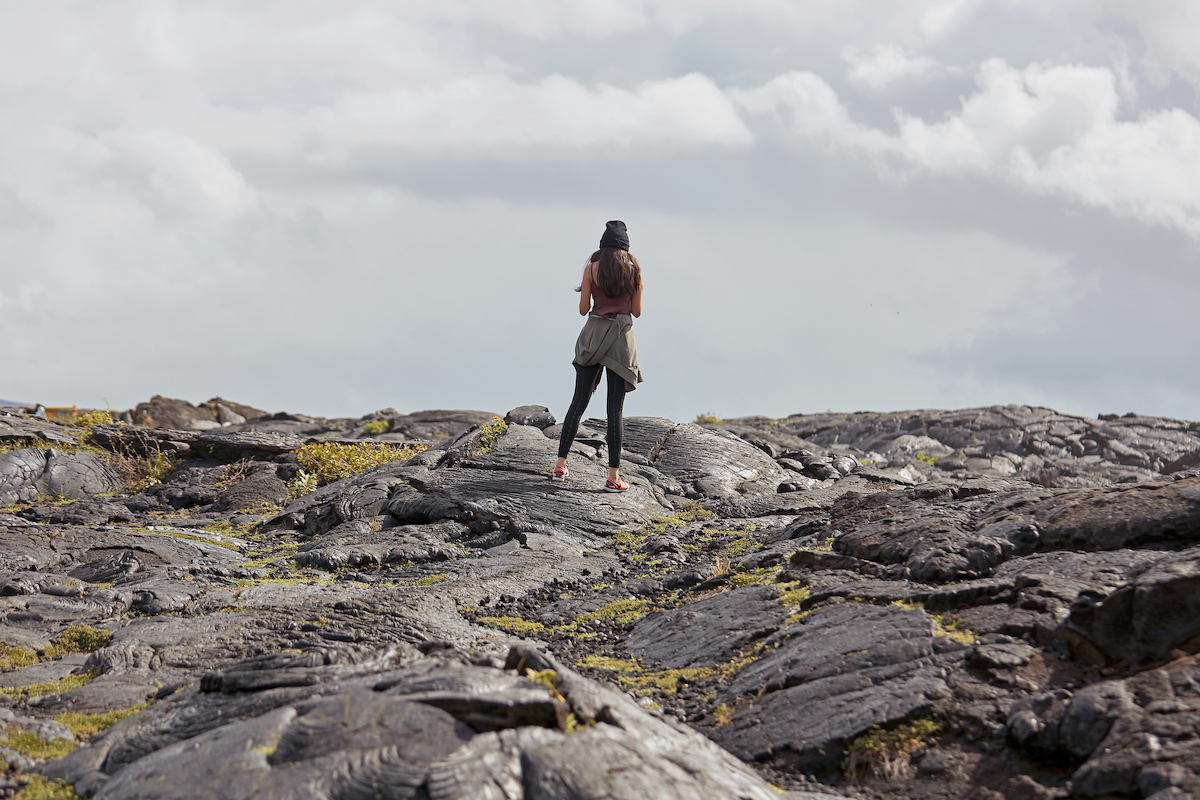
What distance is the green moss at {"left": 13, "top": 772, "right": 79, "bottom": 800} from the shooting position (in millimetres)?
4305

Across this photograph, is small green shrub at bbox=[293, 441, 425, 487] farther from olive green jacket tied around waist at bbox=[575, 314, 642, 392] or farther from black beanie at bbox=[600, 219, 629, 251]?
black beanie at bbox=[600, 219, 629, 251]

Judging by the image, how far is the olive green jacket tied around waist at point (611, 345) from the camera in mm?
13102

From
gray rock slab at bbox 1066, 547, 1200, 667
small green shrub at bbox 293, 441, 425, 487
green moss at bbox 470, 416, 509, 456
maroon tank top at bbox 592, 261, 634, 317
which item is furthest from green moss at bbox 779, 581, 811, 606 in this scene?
small green shrub at bbox 293, 441, 425, 487

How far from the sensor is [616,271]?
12.9 m

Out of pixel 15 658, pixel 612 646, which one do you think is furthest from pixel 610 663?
pixel 15 658

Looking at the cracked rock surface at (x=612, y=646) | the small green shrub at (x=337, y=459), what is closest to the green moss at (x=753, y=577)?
the cracked rock surface at (x=612, y=646)

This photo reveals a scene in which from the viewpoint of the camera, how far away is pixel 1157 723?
4.07 metres

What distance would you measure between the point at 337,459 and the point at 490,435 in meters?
4.92

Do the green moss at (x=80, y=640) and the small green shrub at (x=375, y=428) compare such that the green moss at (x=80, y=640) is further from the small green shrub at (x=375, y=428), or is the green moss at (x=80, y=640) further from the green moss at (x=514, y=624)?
the small green shrub at (x=375, y=428)

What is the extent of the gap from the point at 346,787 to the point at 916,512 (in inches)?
255

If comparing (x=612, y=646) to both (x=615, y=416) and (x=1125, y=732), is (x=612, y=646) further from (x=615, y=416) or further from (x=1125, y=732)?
(x=615, y=416)

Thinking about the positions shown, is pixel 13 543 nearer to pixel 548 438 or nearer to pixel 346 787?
pixel 548 438

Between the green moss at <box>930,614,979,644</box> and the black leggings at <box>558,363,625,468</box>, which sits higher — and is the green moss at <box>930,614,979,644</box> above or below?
below

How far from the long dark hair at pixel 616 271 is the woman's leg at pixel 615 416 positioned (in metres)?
1.29
